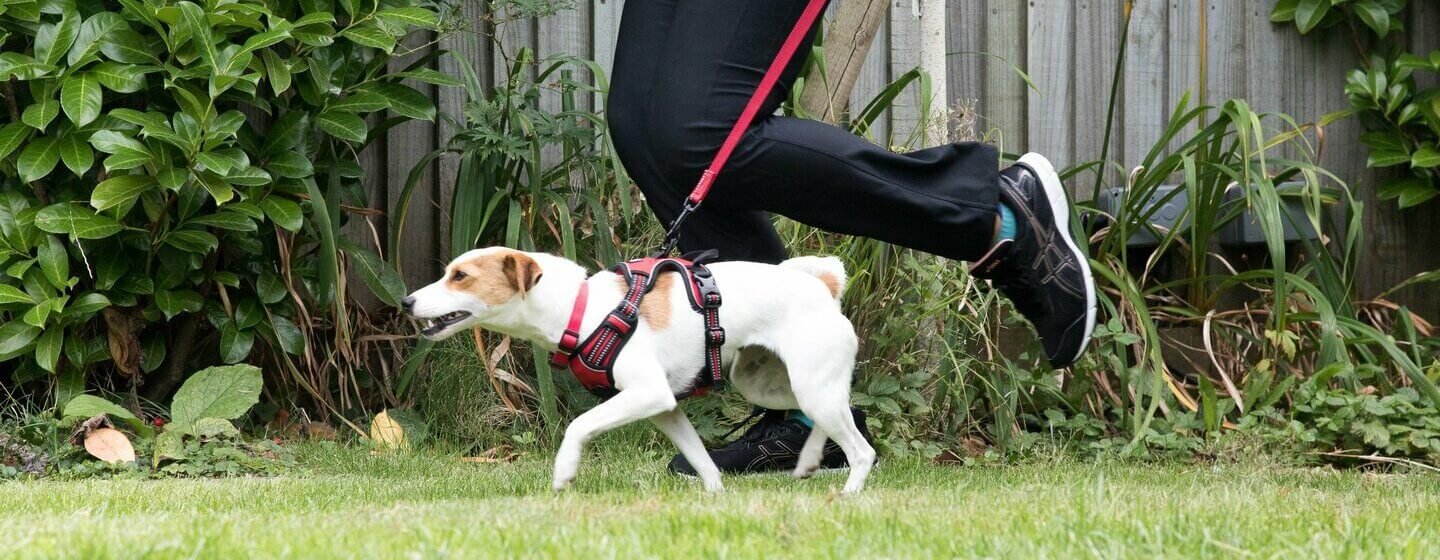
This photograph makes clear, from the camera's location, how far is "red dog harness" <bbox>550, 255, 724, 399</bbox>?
8.34ft

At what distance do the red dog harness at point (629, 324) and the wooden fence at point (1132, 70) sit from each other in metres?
2.03

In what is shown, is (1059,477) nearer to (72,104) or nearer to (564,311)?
(564,311)

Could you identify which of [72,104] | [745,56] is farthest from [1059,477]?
[72,104]

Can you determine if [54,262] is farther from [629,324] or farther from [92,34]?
[629,324]

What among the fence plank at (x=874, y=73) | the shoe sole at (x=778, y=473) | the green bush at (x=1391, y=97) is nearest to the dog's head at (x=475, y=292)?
the shoe sole at (x=778, y=473)

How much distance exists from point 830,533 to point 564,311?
0.90m

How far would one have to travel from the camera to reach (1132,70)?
187 inches

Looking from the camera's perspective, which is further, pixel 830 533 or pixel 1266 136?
pixel 1266 136

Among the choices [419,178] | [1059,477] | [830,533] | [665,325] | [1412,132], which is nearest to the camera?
[830,533]

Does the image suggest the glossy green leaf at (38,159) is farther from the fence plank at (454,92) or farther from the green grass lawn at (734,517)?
the fence plank at (454,92)

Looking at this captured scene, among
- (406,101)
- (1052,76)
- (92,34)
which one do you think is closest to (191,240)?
(92,34)

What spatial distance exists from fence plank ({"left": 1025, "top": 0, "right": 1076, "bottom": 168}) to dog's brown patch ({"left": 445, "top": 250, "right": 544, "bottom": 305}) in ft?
8.64

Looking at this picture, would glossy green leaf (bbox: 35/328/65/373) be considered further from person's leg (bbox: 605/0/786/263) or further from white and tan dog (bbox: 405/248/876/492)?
person's leg (bbox: 605/0/786/263)

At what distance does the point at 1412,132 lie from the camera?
4652 mm
